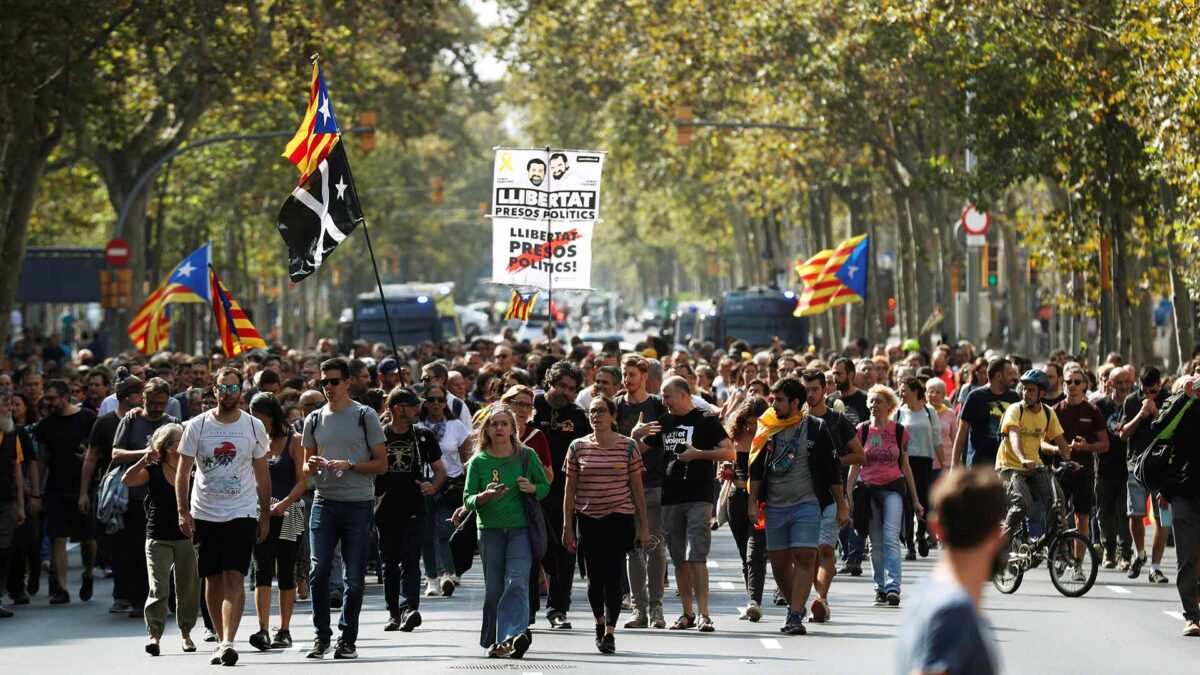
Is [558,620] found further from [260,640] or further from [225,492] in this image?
[225,492]

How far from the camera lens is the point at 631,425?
13.3 m

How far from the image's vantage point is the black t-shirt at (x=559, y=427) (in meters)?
→ 13.7

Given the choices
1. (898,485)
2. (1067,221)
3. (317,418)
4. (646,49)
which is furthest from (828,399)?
(646,49)

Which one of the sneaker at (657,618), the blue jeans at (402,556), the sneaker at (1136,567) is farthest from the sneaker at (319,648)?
the sneaker at (1136,567)

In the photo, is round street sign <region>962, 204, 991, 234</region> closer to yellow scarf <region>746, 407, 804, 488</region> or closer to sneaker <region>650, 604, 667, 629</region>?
sneaker <region>650, 604, 667, 629</region>

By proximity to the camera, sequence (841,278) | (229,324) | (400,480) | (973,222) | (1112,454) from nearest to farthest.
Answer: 1. (400,480)
2. (1112,454)
3. (229,324)
4. (973,222)
5. (841,278)

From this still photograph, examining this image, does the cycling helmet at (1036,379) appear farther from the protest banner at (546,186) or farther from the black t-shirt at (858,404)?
the protest banner at (546,186)

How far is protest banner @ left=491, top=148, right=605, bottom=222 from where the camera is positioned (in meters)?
20.5

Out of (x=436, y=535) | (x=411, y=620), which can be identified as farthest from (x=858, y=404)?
(x=411, y=620)

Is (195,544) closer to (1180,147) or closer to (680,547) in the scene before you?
(680,547)

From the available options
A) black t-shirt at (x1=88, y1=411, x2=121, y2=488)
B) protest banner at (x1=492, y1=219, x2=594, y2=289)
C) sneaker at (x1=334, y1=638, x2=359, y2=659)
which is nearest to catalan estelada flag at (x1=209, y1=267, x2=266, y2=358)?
protest banner at (x1=492, y1=219, x2=594, y2=289)

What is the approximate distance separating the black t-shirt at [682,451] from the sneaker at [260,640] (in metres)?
2.54

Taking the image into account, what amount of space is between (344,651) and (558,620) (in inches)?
79.5

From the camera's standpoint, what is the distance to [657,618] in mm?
13477
